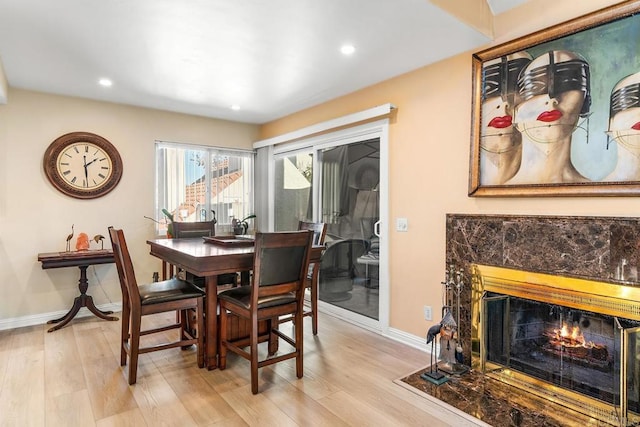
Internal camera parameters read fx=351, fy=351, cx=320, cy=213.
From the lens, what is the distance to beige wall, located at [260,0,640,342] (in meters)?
2.49

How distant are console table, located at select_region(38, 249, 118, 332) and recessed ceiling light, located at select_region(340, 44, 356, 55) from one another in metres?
3.14

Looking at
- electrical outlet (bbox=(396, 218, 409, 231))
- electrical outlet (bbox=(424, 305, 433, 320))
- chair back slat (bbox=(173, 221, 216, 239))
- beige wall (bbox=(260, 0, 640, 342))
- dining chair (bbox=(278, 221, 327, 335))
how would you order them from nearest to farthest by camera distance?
beige wall (bbox=(260, 0, 640, 342))
electrical outlet (bbox=(424, 305, 433, 320))
electrical outlet (bbox=(396, 218, 409, 231))
dining chair (bbox=(278, 221, 327, 335))
chair back slat (bbox=(173, 221, 216, 239))

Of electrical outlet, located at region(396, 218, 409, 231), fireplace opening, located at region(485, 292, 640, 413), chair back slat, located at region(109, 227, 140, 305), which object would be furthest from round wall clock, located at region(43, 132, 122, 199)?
fireplace opening, located at region(485, 292, 640, 413)

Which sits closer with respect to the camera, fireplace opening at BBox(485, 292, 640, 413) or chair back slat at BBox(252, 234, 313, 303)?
fireplace opening at BBox(485, 292, 640, 413)

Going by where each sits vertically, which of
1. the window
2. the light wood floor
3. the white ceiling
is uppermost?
the white ceiling

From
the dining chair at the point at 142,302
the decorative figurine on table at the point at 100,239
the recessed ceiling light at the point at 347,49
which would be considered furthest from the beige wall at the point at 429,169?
the decorative figurine on table at the point at 100,239

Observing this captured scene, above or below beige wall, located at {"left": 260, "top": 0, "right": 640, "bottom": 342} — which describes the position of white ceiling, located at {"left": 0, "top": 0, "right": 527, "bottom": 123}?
above

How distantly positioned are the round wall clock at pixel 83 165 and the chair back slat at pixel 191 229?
3.60ft

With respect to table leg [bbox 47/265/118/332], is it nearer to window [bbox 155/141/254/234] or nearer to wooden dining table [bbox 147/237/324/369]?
window [bbox 155/141/254/234]

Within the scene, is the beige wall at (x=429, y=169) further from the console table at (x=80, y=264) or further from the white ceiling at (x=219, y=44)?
the console table at (x=80, y=264)

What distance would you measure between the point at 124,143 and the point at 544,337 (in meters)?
4.61

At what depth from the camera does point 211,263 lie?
2.37 m

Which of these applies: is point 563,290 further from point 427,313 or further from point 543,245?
point 427,313

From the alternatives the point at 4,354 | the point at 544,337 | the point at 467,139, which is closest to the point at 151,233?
the point at 4,354
